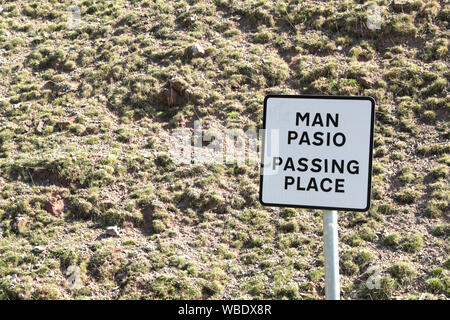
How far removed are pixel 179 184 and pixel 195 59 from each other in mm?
2978

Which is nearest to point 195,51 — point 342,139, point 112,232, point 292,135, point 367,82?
point 367,82

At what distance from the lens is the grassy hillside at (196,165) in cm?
697

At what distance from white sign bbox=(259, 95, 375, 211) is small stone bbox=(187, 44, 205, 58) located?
701 centimetres

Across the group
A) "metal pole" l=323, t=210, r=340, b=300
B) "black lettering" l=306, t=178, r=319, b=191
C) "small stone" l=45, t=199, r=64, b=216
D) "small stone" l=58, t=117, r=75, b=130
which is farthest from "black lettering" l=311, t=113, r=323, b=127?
"small stone" l=58, t=117, r=75, b=130

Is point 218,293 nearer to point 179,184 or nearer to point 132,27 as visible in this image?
point 179,184

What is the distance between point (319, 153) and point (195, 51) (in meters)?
7.20

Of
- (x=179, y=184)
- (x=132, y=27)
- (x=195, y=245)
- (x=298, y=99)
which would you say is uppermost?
(x=132, y=27)

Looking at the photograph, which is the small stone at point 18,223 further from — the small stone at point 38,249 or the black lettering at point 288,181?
the black lettering at point 288,181

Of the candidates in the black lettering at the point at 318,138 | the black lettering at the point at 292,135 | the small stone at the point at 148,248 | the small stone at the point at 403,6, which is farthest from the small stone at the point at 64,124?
the black lettering at the point at 318,138

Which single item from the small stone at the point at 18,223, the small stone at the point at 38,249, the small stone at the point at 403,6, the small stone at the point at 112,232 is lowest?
the small stone at the point at 38,249

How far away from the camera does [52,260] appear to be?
7.15 metres

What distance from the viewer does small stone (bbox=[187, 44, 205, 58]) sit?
34.2 feet

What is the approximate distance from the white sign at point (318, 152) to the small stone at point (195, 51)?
7.01 m
